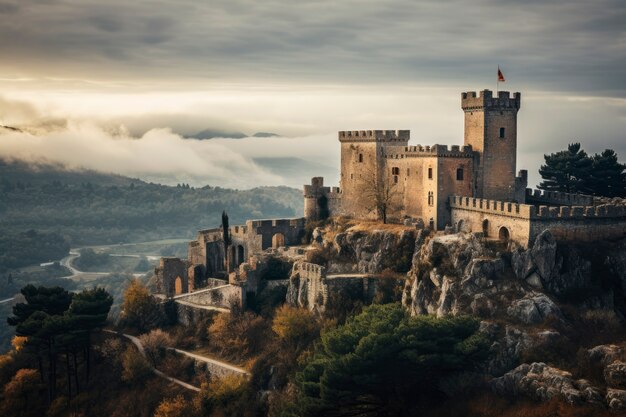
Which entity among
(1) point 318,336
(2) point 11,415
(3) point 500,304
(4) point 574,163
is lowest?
(2) point 11,415

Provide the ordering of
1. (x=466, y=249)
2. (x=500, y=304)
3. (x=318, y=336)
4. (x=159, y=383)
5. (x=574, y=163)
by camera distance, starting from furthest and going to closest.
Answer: (x=574, y=163) → (x=159, y=383) → (x=318, y=336) → (x=466, y=249) → (x=500, y=304)

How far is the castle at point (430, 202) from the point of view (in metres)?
59.6

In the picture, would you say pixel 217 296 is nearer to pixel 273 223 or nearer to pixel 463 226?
pixel 273 223

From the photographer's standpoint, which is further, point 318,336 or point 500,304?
point 318,336

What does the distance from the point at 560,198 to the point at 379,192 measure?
15.5 meters

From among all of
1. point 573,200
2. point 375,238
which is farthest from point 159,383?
point 573,200

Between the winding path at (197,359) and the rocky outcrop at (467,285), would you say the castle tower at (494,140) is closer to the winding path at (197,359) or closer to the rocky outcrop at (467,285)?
the rocky outcrop at (467,285)

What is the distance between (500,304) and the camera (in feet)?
182

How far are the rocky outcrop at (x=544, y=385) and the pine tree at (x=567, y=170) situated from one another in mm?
32446

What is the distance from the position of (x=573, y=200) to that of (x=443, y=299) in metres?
17.1

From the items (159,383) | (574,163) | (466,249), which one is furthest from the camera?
(574,163)

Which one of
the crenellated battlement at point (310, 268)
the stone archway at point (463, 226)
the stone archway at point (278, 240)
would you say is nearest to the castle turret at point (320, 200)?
the stone archway at point (278, 240)

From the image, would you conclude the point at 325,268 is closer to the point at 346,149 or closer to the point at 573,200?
the point at 346,149

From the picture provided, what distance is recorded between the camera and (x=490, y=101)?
218 ft
